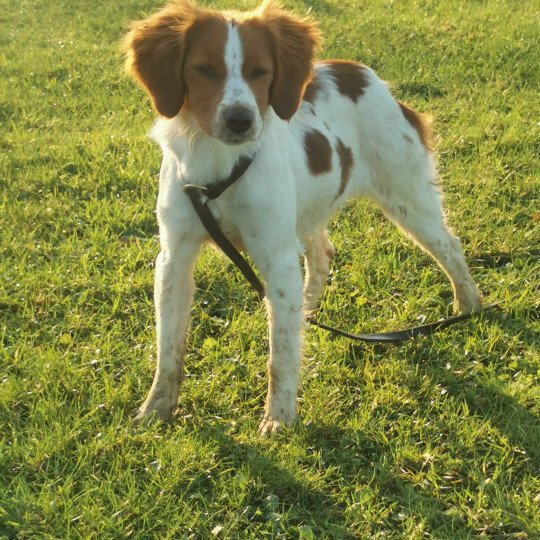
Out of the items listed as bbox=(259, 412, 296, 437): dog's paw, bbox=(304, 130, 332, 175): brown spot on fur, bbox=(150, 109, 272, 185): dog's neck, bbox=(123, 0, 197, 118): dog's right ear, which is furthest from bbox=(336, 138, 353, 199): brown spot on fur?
bbox=(259, 412, 296, 437): dog's paw

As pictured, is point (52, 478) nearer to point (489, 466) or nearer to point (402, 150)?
point (489, 466)

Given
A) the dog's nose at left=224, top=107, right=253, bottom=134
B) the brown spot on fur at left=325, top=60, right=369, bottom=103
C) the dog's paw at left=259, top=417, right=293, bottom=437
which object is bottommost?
the dog's paw at left=259, top=417, right=293, bottom=437

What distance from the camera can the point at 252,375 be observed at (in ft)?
12.8

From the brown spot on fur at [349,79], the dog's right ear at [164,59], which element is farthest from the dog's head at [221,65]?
the brown spot on fur at [349,79]

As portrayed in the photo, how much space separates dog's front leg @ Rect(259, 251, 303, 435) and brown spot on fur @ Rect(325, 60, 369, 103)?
117 centimetres

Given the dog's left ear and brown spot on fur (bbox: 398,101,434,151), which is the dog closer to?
the dog's left ear

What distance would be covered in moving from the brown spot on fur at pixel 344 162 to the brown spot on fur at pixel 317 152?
0.12 meters

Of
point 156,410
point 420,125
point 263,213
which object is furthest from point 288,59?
point 156,410

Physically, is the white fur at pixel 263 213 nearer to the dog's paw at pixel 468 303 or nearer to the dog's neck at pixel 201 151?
the dog's neck at pixel 201 151

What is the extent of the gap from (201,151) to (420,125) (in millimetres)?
1648

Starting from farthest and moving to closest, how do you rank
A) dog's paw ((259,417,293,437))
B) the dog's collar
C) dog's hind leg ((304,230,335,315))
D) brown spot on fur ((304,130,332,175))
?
dog's hind leg ((304,230,335,315)) < brown spot on fur ((304,130,332,175)) < dog's paw ((259,417,293,437)) < the dog's collar

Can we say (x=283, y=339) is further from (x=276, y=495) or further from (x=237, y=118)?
(x=237, y=118)

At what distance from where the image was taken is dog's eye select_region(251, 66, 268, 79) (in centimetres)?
327

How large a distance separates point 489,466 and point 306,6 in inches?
356
